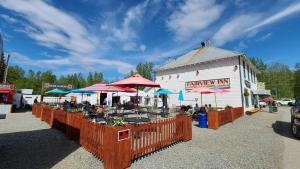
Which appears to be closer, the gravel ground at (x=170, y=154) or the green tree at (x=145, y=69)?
the gravel ground at (x=170, y=154)

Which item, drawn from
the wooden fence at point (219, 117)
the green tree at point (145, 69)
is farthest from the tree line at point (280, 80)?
the wooden fence at point (219, 117)

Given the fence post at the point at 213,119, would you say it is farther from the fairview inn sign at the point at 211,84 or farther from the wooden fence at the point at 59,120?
the fairview inn sign at the point at 211,84

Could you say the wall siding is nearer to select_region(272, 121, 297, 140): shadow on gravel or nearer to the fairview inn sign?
the fairview inn sign

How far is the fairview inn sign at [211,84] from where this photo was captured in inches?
773

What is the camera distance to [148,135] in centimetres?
604

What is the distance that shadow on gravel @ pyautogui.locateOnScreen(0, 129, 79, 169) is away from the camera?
4969mm

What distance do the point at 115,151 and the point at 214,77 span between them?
18.5 meters

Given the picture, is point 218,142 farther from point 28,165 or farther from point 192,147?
point 28,165

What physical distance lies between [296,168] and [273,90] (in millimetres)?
63957

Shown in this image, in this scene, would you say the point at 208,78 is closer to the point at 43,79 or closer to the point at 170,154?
the point at 170,154

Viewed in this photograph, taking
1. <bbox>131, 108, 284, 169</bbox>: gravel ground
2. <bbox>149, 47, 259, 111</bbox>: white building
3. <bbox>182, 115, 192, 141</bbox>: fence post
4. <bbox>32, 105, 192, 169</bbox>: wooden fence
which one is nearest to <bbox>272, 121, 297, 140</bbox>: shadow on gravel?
<bbox>131, 108, 284, 169</bbox>: gravel ground

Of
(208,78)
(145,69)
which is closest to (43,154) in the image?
(208,78)

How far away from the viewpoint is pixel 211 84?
68.1ft

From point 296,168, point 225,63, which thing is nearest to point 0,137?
→ point 296,168
